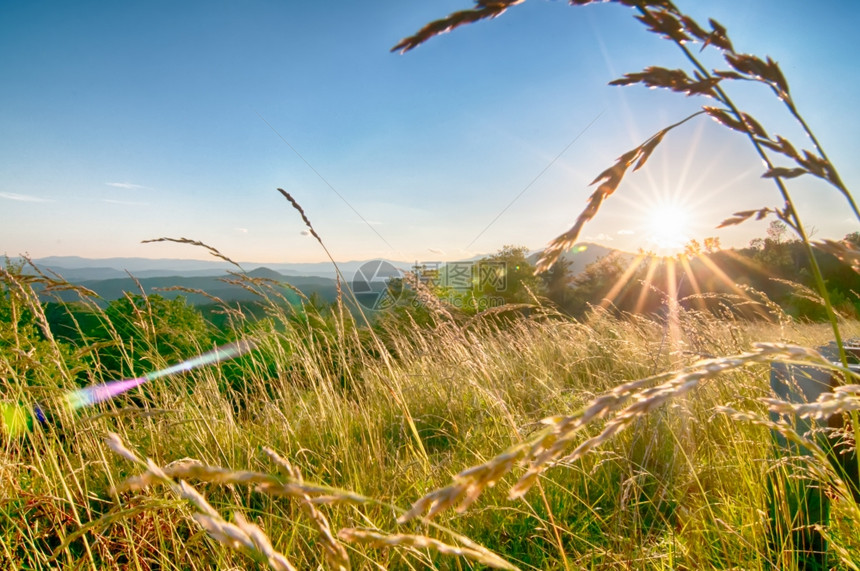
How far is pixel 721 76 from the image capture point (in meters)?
0.76

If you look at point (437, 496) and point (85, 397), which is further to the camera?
point (85, 397)

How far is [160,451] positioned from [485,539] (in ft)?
6.52

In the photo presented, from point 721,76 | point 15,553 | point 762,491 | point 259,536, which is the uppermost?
point 721,76

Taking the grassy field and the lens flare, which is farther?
the lens flare

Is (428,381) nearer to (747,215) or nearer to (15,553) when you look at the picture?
(15,553)

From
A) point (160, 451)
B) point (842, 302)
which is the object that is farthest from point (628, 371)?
point (842, 302)

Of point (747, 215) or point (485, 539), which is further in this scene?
point (485, 539)

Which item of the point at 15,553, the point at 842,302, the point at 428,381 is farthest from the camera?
the point at 842,302

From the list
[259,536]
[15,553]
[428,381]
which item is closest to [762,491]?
[259,536]

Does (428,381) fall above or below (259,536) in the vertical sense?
below

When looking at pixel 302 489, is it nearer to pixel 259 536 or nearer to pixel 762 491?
pixel 259 536

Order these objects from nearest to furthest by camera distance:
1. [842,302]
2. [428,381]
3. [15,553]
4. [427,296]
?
[15,553] < [427,296] < [428,381] < [842,302]

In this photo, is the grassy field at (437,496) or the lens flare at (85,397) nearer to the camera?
the grassy field at (437,496)

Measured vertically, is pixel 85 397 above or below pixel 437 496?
below
